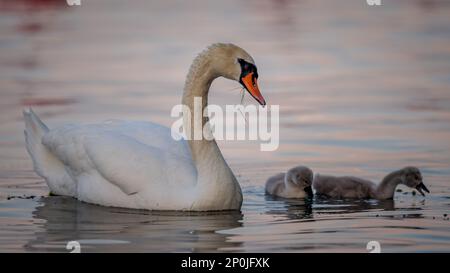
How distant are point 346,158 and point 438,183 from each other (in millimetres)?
1635

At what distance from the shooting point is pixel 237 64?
11.8 metres

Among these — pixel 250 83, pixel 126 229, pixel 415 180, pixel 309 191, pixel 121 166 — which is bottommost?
pixel 126 229

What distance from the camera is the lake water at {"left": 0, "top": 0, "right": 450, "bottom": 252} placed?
425 inches

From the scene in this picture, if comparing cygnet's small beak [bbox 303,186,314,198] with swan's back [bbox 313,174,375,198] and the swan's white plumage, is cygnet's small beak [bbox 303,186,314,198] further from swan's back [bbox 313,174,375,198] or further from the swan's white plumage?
the swan's white plumage

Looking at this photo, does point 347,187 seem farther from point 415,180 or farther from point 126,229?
point 126,229

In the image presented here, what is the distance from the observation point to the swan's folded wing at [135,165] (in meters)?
11.9

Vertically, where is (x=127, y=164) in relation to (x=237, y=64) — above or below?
below

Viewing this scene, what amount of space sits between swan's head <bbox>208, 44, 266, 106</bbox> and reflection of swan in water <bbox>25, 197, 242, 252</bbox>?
4.11 ft

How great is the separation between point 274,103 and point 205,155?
19.1 ft

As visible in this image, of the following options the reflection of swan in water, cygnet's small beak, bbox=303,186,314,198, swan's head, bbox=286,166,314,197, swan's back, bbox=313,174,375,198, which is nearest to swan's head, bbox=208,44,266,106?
the reflection of swan in water

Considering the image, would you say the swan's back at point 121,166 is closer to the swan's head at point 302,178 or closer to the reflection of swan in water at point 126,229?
the reflection of swan in water at point 126,229

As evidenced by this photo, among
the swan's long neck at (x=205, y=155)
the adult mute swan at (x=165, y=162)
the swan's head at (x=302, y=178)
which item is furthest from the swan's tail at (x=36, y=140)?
the swan's head at (x=302, y=178)

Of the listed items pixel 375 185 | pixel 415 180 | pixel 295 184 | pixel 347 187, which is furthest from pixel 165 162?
pixel 415 180

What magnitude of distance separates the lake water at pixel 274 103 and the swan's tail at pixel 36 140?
31 centimetres
